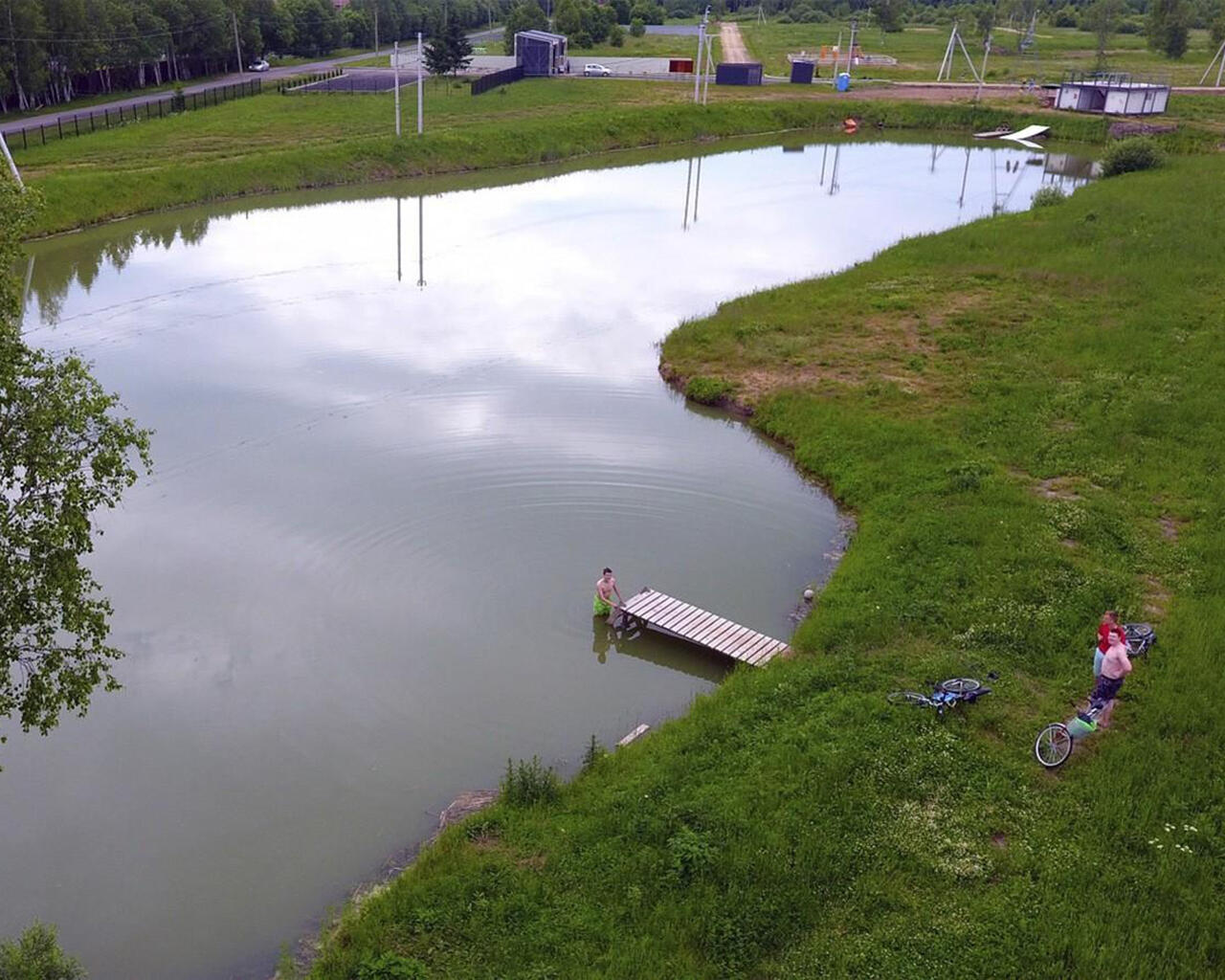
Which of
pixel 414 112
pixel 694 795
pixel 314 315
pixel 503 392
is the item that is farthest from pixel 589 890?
pixel 414 112

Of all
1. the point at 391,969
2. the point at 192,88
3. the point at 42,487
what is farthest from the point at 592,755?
the point at 192,88

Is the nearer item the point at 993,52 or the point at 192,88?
the point at 192,88

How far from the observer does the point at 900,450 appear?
25.3 meters

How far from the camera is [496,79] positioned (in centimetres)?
8738

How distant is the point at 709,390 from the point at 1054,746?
1758 centimetres

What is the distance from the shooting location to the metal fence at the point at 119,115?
197ft

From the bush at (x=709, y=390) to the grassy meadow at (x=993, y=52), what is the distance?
85269 millimetres

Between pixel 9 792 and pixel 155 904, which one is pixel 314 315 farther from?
pixel 155 904

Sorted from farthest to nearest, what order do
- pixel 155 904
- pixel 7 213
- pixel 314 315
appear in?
pixel 314 315
pixel 155 904
pixel 7 213

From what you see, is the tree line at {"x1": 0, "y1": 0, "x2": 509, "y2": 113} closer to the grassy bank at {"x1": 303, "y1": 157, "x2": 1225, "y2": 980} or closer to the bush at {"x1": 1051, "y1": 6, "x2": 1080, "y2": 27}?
the grassy bank at {"x1": 303, "y1": 157, "x2": 1225, "y2": 980}

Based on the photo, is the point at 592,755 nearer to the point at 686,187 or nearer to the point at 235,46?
the point at 686,187

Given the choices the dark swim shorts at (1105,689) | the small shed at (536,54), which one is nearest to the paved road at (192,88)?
the small shed at (536,54)

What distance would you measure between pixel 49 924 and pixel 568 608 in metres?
9.87

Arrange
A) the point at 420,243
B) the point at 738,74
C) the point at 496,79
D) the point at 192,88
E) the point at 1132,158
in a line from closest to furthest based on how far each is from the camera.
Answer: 1. the point at 420,243
2. the point at 1132,158
3. the point at 192,88
4. the point at 496,79
5. the point at 738,74
